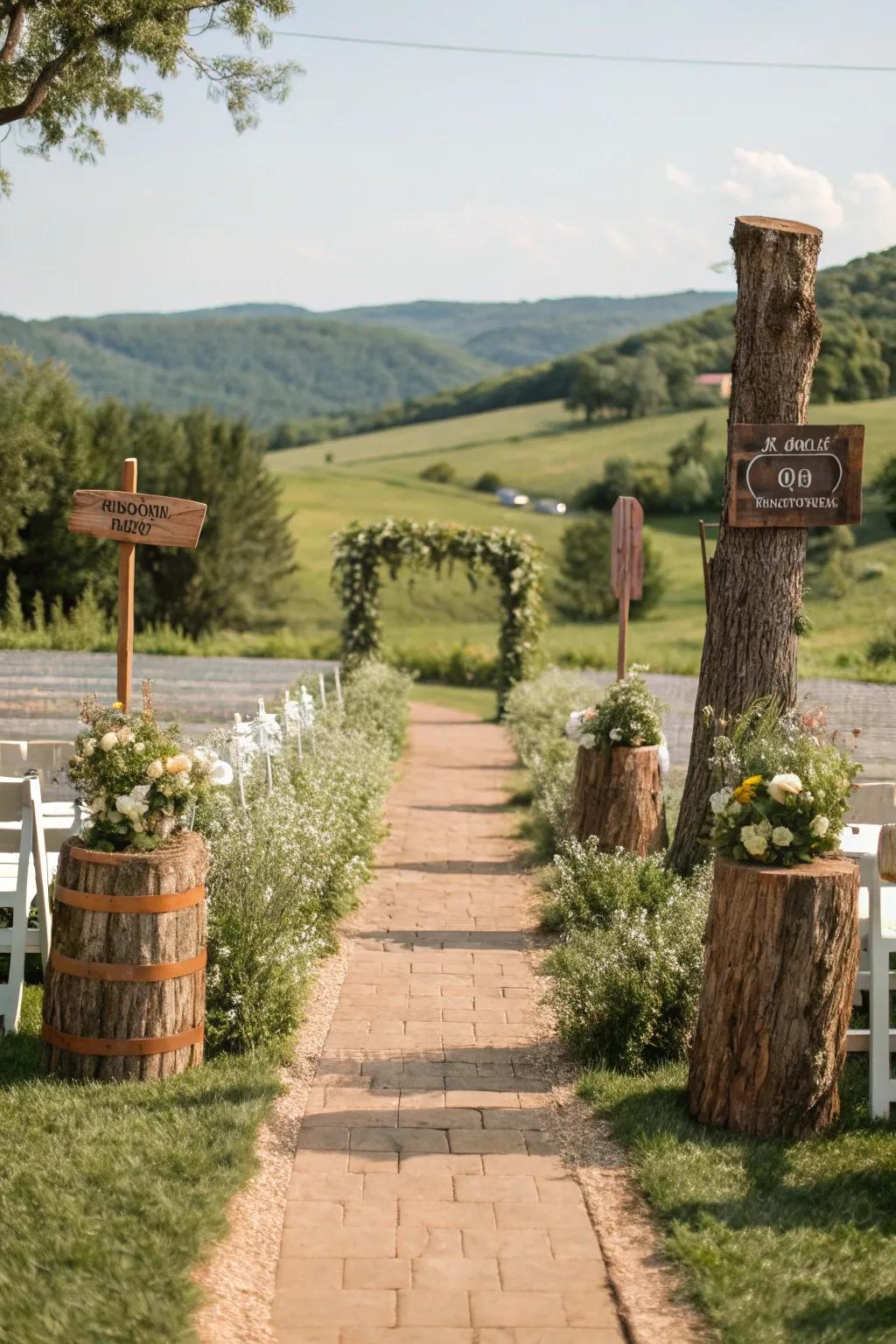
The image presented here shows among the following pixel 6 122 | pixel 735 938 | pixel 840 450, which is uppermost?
pixel 6 122

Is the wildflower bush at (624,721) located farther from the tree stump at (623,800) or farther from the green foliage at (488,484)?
the green foliage at (488,484)

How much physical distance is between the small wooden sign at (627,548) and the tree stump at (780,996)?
16.2 ft

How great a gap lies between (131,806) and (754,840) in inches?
87.7

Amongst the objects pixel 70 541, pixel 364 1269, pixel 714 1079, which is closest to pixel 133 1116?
pixel 364 1269

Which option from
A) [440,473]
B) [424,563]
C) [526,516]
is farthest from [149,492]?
[440,473]

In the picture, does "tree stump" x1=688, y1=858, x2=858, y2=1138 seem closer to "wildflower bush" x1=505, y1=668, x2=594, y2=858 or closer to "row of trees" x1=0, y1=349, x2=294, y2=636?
"wildflower bush" x1=505, y1=668, x2=594, y2=858

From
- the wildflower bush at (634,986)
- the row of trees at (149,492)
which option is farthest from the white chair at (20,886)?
the row of trees at (149,492)

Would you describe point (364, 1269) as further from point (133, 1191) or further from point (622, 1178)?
point (622, 1178)

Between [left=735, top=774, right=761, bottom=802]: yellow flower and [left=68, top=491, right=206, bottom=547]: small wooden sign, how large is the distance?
2900mm

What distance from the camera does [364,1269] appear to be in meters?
4.00

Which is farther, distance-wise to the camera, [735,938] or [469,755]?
[469,755]

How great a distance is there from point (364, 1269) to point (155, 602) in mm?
33072

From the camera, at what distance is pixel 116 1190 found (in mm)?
4246

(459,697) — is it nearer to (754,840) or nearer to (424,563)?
(424,563)
